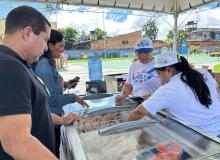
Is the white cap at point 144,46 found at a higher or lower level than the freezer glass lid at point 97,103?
higher

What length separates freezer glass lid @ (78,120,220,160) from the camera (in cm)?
102

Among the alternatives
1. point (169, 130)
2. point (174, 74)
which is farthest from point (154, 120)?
point (174, 74)

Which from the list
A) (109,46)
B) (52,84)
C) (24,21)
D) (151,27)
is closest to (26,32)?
(24,21)

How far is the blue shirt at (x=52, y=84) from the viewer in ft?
5.76

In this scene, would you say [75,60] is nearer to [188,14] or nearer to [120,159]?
[188,14]

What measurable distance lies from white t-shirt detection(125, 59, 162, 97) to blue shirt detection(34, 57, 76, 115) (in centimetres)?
84

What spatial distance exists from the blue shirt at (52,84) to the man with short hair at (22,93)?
2.44 ft

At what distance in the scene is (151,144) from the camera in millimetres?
1197

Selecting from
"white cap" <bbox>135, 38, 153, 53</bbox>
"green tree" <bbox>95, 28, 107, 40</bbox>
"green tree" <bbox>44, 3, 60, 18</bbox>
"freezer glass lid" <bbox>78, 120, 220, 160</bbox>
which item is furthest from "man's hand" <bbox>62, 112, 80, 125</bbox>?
"green tree" <bbox>95, 28, 107, 40</bbox>

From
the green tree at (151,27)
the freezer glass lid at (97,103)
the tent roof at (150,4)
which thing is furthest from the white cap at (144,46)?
the green tree at (151,27)

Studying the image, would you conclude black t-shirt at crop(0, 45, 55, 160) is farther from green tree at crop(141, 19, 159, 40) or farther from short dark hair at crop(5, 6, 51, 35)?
green tree at crop(141, 19, 159, 40)

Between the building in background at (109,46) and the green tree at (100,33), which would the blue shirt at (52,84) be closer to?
the building in background at (109,46)

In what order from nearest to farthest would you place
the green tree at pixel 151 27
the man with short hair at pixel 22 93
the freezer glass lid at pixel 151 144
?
1. the man with short hair at pixel 22 93
2. the freezer glass lid at pixel 151 144
3. the green tree at pixel 151 27

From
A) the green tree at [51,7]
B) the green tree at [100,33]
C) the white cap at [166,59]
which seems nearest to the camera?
the white cap at [166,59]
